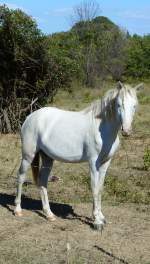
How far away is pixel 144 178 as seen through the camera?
9984mm

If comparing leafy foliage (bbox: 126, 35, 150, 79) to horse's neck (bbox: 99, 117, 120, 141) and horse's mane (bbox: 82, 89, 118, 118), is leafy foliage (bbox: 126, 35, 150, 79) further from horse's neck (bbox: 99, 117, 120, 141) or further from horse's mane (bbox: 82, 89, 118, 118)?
horse's neck (bbox: 99, 117, 120, 141)

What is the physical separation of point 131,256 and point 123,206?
7.43 ft

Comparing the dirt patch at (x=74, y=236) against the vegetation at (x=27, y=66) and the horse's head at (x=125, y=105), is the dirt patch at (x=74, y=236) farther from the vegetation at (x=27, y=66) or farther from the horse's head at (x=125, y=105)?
the vegetation at (x=27, y=66)

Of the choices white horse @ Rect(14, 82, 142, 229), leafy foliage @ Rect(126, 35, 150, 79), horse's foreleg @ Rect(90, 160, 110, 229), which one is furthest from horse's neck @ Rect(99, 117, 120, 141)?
leafy foliage @ Rect(126, 35, 150, 79)

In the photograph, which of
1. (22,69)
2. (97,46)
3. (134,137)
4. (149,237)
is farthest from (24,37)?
(97,46)

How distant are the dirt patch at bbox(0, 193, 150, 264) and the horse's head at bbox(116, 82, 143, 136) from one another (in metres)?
1.30

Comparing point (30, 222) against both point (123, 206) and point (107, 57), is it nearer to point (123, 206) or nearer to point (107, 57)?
point (123, 206)

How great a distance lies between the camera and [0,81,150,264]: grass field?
5.76 meters

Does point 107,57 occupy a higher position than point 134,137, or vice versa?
point 107,57

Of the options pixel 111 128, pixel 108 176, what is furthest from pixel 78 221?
pixel 108 176

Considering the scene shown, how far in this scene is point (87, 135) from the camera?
679cm

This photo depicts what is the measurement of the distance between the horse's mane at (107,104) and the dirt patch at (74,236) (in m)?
1.45

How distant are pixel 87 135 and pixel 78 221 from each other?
1200mm

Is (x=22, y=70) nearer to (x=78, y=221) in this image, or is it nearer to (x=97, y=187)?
(x=78, y=221)
